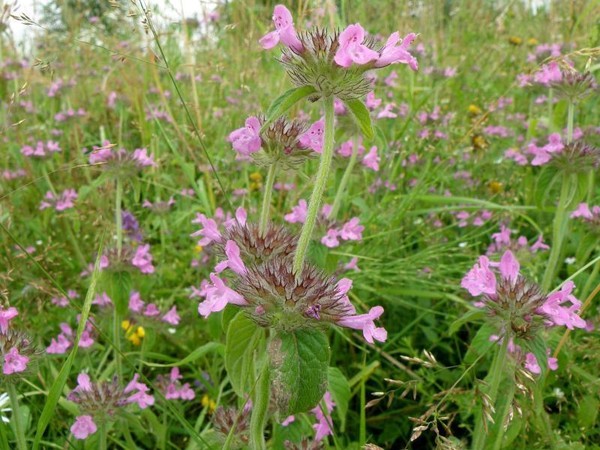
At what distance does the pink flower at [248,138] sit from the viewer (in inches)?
47.3

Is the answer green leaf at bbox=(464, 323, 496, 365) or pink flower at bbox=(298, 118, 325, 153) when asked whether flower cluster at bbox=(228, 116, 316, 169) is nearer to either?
pink flower at bbox=(298, 118, 325, 153)

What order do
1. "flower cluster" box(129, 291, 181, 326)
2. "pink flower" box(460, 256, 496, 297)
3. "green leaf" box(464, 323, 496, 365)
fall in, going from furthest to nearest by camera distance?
"flower cluster" box(129, 291, 181, 326) → "green leaf" box(464, 323, 496, 365) → "pink flower" box(460, 256, 496, 297)

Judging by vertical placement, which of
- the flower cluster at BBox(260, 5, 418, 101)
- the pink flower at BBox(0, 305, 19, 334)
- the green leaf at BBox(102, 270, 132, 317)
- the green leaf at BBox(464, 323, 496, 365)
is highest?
the flower cluster at BBox(260, 5, 418, 101)

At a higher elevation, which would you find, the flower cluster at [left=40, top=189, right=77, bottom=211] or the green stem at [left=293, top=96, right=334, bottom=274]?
the green stem at [left=293, top=96, right=334, bottom=274]

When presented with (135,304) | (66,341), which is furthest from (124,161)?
(66,341)

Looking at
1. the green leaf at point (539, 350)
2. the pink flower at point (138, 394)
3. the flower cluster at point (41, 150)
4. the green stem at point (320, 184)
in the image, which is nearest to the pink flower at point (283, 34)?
the green stem at point (320, 184)

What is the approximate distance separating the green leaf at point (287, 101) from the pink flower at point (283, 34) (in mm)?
67

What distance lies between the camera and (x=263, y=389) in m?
1.03

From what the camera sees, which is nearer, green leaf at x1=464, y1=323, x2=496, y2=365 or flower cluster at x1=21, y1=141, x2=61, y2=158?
green leaf at x1=464, y1=323, x2=496, y2=365

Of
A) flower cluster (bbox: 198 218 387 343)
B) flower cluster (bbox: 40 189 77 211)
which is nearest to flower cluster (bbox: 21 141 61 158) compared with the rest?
flower cluster (bbox: 40 189 77 211)

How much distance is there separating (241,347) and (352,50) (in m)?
0.53

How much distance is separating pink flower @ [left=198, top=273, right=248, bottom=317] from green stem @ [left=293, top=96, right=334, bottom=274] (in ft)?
0.35

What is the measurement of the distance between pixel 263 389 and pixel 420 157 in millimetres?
2483

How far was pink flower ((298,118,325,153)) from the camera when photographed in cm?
122
